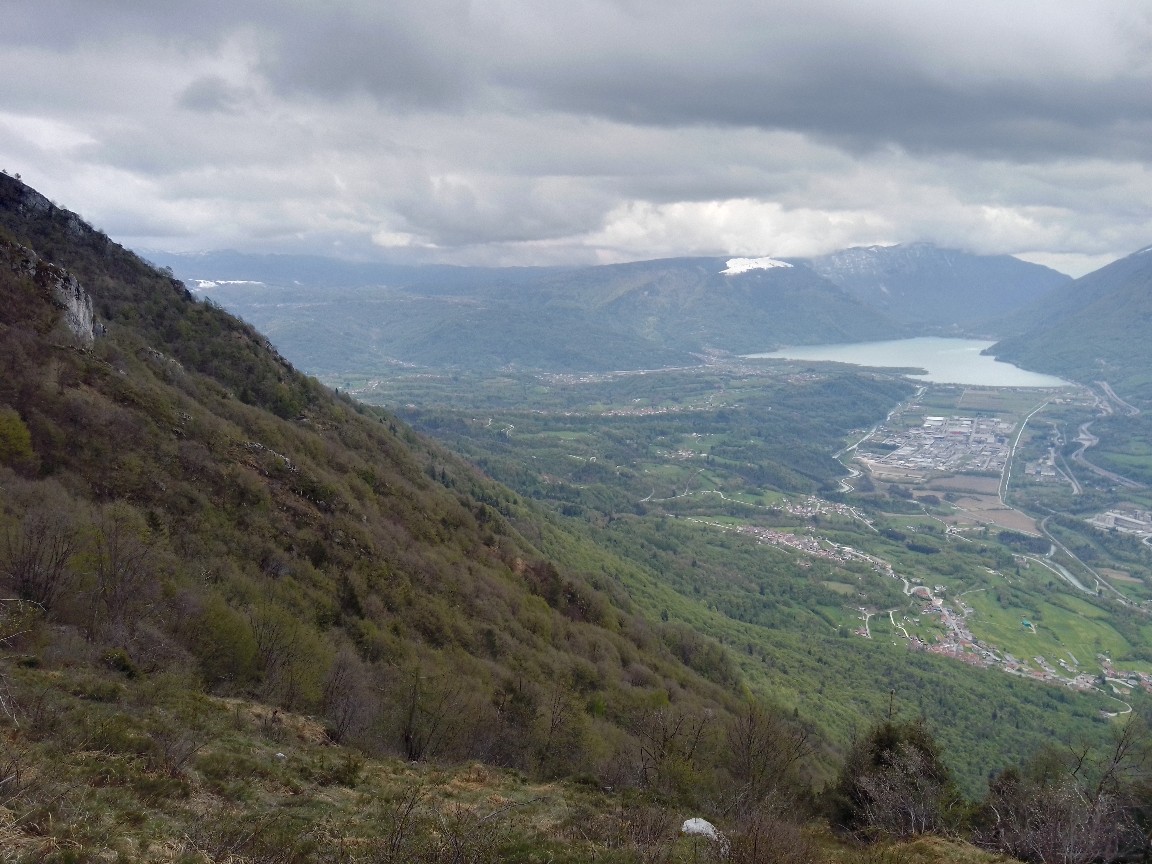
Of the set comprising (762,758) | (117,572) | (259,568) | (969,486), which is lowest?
(969,486)

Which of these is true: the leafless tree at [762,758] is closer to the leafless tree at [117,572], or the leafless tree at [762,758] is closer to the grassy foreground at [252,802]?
the grassy foreground at [252,802]

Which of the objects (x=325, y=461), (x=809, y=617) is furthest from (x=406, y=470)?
(x=809, y=617)

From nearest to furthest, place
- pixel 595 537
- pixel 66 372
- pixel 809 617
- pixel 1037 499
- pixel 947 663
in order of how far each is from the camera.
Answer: pixel 66 372 < pixel 947 663 < pixel 809 617 < pixel 595 537 < pixel 1037 499

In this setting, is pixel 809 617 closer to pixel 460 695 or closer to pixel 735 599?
pixel 735 599

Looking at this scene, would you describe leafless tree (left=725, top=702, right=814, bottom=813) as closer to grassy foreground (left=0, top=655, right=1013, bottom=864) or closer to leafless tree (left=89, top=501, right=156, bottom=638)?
grassy foreground (left=0, top=655, right=1013, bottom=864)

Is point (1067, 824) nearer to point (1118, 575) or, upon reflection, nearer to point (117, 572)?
Result: point (117, 572)

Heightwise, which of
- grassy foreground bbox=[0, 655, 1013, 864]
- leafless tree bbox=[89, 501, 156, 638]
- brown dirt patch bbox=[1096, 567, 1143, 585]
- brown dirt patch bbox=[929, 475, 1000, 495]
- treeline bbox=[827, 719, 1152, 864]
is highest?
leafless tree bbox=[89, 501, 156, 638]

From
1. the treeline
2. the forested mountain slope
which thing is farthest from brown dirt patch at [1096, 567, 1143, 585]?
the treeline

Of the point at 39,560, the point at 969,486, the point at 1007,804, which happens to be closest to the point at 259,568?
the point at 39,560
